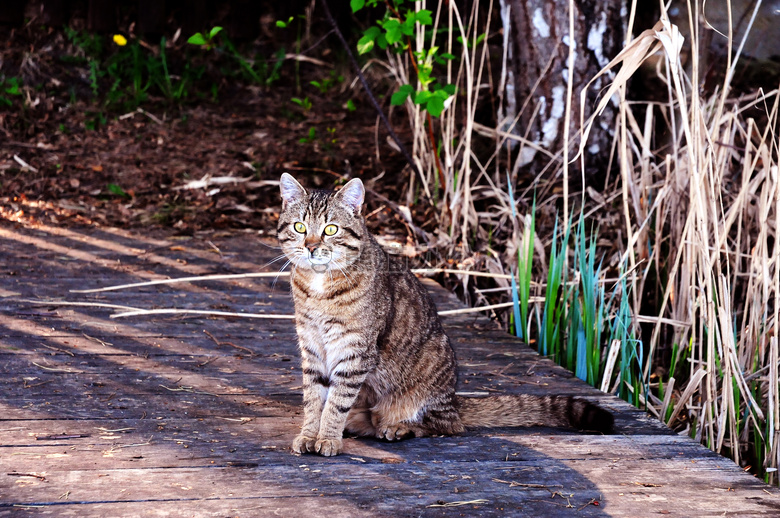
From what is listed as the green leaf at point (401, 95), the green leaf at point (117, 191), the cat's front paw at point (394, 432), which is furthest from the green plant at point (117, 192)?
the cat's front paw at point (394, 432)

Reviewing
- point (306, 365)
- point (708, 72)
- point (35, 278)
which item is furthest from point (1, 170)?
point (708, 72)

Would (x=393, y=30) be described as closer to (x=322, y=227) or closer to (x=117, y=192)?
(x=322, y=227)

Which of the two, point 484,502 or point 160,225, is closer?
point 484,502

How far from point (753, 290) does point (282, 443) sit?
6.32ft

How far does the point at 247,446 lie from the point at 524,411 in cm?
91

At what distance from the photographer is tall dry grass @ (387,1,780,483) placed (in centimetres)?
286

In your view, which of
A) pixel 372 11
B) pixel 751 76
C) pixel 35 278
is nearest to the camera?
pixel 35 278

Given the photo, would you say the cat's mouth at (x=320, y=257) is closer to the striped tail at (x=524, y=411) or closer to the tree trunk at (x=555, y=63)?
the striped tail at (x=524, y=411)

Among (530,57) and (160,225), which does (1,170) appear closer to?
(160,225)

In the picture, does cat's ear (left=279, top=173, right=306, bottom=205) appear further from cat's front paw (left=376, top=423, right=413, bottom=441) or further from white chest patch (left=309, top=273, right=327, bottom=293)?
cat's front paw (left=376, top=423, right=413, bottom=441)

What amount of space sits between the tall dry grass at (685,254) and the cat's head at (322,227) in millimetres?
895

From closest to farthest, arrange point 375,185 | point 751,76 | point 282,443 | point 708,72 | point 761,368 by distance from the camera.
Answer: point 282,443, point 761,368, point 708,72, point 751,76, point 375,185

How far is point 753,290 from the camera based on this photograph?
3256mm

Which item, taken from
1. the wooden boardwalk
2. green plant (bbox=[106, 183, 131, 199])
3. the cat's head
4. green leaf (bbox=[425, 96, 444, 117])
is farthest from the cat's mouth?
green plant (bbox=[106, 183, 131, 199])
